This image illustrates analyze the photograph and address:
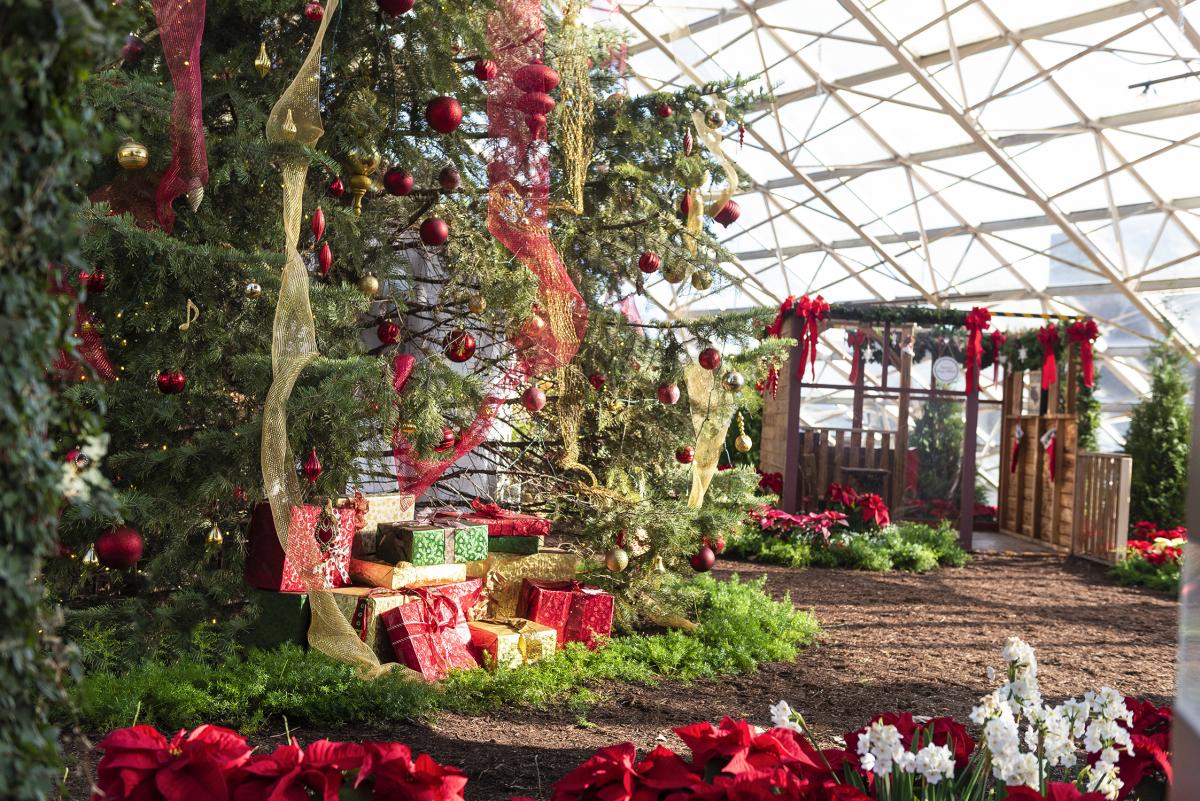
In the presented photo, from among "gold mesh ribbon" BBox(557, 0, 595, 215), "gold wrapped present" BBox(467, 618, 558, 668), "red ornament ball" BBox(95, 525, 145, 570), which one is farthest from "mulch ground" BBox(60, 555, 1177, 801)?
"gold mesh ribbon" BBox(557, 0, 595, 215)

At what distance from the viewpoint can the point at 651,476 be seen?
17.9ft

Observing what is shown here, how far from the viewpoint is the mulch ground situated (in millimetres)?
3398

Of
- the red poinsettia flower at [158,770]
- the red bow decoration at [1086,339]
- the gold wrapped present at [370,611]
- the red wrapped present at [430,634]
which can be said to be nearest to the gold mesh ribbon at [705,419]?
the red wrapped present at [430,634]

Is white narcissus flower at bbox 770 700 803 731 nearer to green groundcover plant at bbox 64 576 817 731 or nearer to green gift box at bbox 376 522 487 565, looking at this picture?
green groundcover plant at bbox 64 576 817 731

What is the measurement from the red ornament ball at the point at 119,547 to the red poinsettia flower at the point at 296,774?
5.24 feet

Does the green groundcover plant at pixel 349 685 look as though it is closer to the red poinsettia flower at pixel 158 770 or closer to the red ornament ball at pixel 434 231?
the red poinsettia flower at pixel 158 770

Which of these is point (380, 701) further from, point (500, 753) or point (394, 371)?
point (394, 371)

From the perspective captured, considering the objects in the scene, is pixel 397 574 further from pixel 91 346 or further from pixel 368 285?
pixel 91 346

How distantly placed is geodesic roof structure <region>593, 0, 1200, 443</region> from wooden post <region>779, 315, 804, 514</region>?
103 cm

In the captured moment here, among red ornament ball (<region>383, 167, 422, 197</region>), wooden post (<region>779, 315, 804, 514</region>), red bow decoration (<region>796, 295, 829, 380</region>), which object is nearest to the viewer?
red ornament ball (<region>383, 167, 422, 197</region>)

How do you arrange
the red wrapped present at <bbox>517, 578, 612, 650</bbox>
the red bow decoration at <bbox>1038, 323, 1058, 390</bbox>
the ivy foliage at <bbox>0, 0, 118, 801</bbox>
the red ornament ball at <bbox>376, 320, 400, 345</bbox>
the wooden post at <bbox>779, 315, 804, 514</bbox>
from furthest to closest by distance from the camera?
the red bow decoration at <bbox>1038, 323, 1058, 390</bbox> → the wooden post at <bbox>779, 315, 804, 514</bbox> → the red wrapped present at <bbox>517, 578, 612, 650</bbox> → the red ornament ball at <bbox>376, 320, 400, 345</bbox> → the ivy foliage at <bbox>0, 0, 118, 801</bbox>

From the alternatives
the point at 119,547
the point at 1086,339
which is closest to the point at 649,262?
the point at 119,547

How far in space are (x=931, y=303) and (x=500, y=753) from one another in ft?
45.8

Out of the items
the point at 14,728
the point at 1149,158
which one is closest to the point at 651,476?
the point at 14,728
